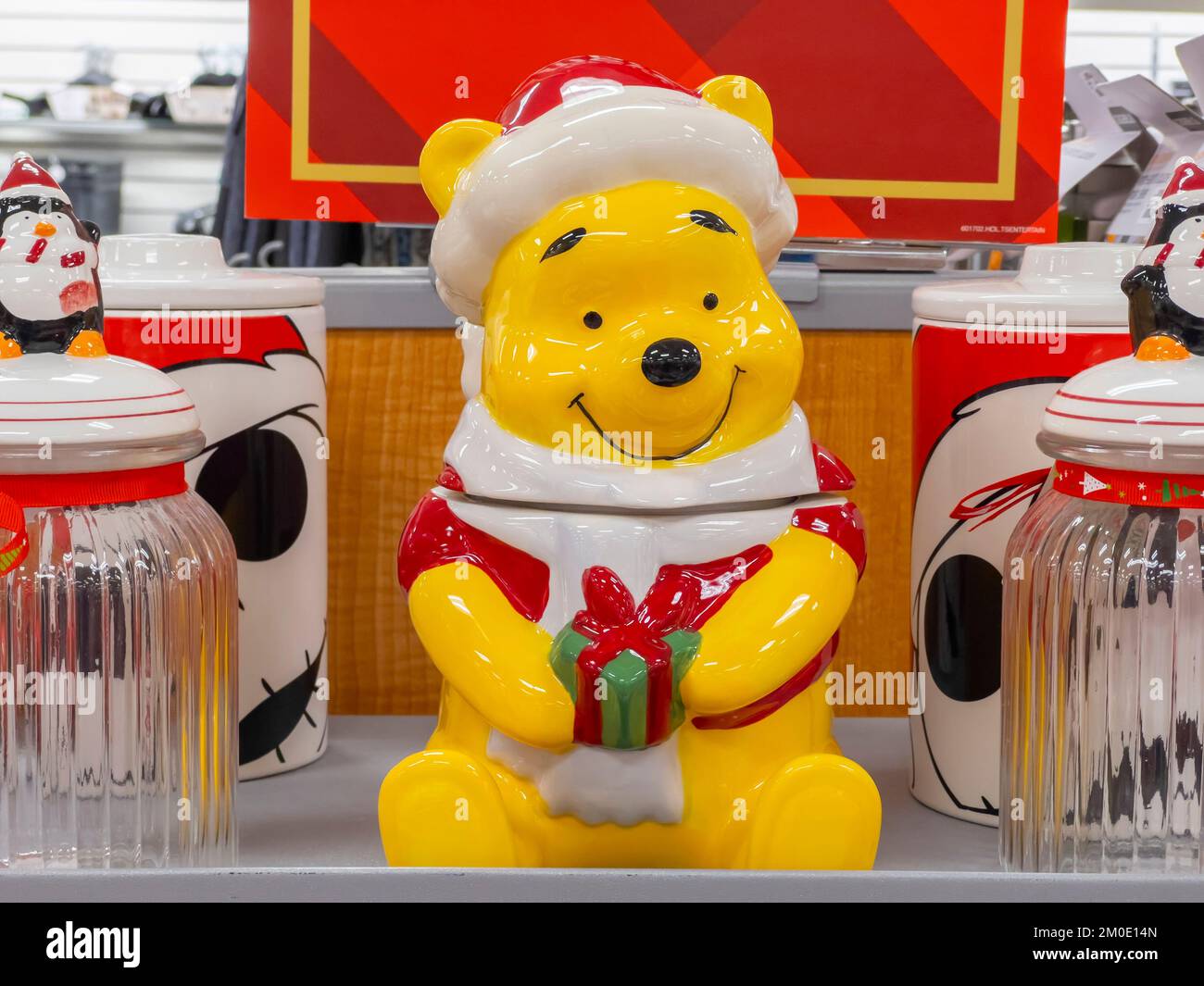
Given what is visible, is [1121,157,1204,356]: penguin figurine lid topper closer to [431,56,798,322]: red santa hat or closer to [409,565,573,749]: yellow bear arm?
[431,56,798,322]: red santa hat

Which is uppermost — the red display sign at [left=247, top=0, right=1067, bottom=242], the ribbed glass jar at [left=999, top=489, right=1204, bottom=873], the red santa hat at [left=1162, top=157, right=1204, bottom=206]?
the red display sign at [left=247, top=0, right=1067, bottom=242]

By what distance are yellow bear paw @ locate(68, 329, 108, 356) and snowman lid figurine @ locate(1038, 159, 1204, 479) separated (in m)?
0.53

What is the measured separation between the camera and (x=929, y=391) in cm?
99

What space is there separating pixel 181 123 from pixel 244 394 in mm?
2600

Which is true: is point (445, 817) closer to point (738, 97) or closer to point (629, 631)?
point (629, 631)

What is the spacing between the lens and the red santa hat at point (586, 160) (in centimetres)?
81

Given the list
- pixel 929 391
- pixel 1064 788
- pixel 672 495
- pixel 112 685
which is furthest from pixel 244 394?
pixel 1064 788

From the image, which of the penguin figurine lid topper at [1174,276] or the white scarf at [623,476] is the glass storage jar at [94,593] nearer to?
the white scarf at [623,476]

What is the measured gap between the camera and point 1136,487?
75 centimetres

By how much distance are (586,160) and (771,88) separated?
0.45m

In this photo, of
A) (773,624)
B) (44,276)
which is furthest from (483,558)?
(44,276)

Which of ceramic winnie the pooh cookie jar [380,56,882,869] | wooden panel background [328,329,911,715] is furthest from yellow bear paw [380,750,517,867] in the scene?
wooden panel background [328,329,911,715]

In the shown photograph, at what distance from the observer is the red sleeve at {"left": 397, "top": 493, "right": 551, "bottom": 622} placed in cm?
82

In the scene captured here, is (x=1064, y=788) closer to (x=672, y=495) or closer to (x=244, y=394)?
(x=672, y=495)
